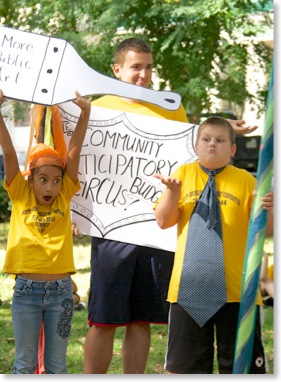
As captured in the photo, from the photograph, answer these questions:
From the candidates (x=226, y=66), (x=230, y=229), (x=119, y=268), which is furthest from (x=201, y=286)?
(x=226, y=66)

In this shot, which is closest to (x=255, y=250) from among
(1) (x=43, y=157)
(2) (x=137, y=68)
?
(1) (x=43, y=157)

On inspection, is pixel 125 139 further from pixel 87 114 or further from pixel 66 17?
pixel 66 17

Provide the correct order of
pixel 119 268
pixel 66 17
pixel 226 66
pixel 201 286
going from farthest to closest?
1. pixel 226 66
2. pixel 66 17
3. pixel 119 268
4. pixel 201 286

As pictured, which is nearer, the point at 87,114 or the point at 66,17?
the point at 87,114

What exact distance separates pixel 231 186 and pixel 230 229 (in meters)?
0.15

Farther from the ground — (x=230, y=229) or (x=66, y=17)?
(x=66, y=17)

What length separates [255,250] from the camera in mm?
2492

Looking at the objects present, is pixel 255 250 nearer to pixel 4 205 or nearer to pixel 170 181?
pixel 170 181

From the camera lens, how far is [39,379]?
9.39 ft

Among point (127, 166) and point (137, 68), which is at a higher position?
point (137, 68)

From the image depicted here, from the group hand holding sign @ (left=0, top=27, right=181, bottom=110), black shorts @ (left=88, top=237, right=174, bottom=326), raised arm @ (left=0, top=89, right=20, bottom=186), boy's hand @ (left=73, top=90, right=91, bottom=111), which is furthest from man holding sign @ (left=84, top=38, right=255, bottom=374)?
raised arm @ (left=0, top=89, right=20, bottom=186)

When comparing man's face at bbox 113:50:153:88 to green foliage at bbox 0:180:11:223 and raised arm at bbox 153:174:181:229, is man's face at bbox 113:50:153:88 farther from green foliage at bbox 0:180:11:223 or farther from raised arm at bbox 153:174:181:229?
green foliage at bbox 0:180:11:223

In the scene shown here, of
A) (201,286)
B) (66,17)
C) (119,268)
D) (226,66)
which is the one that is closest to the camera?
(201,286)

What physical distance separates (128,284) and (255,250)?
0.77 meters
